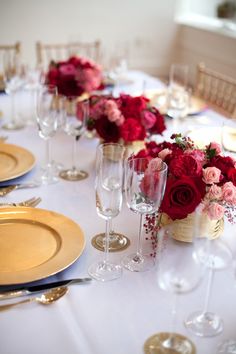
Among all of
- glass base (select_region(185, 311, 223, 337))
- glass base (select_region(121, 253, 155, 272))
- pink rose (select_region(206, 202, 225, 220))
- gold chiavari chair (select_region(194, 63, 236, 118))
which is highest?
pink rose (select_region(206, 202, 225, 220))

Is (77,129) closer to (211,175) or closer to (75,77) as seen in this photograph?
(75,77)

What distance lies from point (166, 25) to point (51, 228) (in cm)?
392

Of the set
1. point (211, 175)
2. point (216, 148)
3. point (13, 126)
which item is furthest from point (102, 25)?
point (211, 175)

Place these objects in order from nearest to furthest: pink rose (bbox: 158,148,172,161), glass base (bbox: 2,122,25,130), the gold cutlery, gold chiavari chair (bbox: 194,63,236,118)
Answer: the gold cutlery → pink rose (bbox: 158,148,172,161) → glass base (bbox: 2,122,25,130) → gold chiavari chair (bbox: 194,63,236,118)

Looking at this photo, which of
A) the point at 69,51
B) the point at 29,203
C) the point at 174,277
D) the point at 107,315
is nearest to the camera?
the point at 174,277

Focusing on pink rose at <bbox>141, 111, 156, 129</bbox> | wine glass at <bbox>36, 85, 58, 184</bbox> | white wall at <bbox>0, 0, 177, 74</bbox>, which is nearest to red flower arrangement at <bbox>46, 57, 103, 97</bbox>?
wine glass at <bbox>36, 85, 58, 184</bbox>

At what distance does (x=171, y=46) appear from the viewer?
186 inches

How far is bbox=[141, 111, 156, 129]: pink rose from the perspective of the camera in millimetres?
1501

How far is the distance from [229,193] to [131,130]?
0.52 meters

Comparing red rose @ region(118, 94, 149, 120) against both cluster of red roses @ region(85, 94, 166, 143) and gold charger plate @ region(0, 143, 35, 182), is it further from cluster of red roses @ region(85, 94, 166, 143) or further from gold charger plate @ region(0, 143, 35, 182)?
gold charger plate @ region(0, 143, 35, 182)

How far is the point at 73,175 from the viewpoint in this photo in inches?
58.7

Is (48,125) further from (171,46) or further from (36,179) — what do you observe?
(171,46)

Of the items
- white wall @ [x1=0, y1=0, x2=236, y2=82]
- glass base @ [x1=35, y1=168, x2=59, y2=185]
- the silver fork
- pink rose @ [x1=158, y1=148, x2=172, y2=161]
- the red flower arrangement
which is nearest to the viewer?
pink rose @ [x1=158, y1=148, x2=172, y2=161]

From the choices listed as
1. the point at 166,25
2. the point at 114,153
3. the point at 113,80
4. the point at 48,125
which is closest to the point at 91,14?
the point at 166,25
